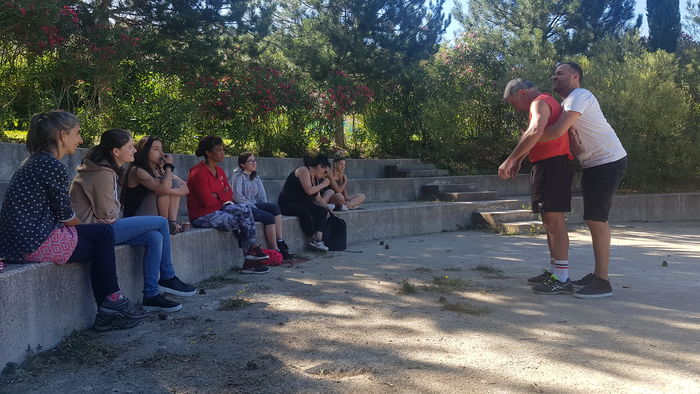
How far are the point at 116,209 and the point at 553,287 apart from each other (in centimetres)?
338

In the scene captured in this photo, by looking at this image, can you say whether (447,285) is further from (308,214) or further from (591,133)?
(308,214)

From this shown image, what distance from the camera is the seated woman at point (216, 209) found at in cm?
599

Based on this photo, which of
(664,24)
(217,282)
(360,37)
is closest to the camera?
(217,282)

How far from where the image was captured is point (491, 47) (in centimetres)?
1619

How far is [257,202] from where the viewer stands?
23.3 feet

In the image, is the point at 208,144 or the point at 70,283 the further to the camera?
the point at 208,144

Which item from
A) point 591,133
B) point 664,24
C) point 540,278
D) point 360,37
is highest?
point 664,24

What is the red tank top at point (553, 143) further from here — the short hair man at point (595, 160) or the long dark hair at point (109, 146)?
the long dark hair at point (109, 146)

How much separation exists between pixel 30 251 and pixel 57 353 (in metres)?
0.60

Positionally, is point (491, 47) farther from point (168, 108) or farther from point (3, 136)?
point (3, 136)

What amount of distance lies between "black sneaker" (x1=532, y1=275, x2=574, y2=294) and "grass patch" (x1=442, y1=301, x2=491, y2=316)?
2.32 ft

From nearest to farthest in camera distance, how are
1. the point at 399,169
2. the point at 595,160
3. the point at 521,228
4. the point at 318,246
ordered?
the point at 595,160, the point at 318,246, the point at 521,228, the point at 399,169

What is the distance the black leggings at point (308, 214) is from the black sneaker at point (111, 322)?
3.81 metres

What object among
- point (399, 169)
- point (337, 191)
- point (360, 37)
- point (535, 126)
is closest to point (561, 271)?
point (535, 126)
